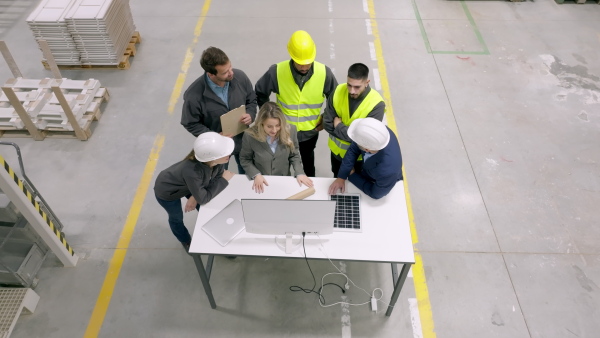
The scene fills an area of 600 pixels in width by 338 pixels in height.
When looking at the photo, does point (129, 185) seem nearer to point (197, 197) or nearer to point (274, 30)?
point (197, 197)

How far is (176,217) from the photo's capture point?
4141 millimetres

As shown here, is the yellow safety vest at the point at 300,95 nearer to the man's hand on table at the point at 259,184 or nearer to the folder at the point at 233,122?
the folder at the point at 233,122

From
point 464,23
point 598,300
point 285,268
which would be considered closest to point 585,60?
point 464,23

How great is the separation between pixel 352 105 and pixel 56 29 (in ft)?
18.4

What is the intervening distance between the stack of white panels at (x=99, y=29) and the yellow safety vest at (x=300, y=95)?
13.6ft

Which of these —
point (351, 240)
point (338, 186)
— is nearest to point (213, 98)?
point (338, 186)

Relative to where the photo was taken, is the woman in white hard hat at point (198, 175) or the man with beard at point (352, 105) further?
the man with beard at point (352, 105)

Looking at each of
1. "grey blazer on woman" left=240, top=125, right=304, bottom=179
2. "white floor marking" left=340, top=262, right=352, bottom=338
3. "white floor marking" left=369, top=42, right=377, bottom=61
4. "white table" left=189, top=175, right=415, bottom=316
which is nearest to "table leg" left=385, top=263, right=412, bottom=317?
"white table" left=189, top=175, right=415, bottom=316

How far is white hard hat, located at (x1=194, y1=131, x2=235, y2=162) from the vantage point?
329cm

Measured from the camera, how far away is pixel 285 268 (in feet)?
15.2

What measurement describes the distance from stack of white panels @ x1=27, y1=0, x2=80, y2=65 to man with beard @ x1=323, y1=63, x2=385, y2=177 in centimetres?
519

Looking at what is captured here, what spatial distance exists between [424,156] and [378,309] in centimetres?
253

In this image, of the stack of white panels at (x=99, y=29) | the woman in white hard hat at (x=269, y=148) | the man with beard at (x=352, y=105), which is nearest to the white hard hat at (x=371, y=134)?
the man with beard at (x=352, y=105)

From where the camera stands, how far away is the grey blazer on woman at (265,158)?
3973mm
